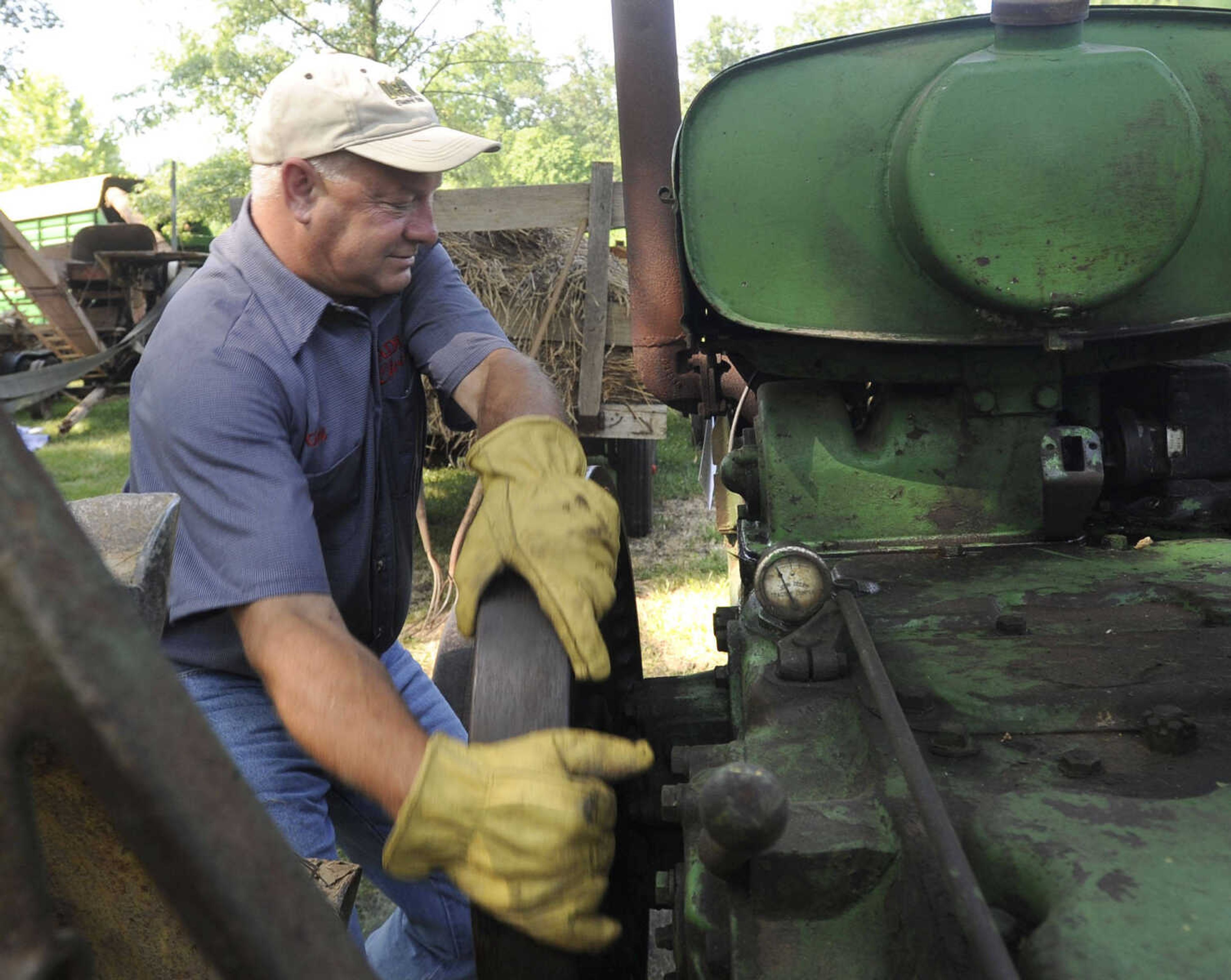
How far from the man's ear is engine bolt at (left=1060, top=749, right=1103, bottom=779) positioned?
1.62 meters

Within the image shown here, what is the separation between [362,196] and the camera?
2.18 m

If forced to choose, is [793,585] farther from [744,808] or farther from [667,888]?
[744,808]

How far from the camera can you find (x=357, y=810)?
2.34 meters

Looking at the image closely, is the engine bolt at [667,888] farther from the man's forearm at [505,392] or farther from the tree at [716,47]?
the tree at [716,47]

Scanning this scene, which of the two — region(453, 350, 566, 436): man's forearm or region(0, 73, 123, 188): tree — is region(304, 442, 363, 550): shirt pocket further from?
region(0, 73, 123, 188): tree

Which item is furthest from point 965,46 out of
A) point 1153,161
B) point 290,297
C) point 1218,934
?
point 1218,934

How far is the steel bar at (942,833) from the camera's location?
40.5 inches

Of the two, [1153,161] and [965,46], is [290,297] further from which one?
[1153,161]

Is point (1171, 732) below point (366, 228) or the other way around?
below

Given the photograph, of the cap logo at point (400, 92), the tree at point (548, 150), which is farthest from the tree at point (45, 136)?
the cap logo at point (400, 92)

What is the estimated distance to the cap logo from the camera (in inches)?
89.1

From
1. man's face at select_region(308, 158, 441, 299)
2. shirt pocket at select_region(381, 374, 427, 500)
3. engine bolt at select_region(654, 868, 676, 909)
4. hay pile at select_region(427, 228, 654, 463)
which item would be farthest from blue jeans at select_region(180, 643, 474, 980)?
hay pile at select_region(427, 228, 654, 463)

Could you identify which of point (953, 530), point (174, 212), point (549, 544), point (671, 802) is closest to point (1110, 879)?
point (671, 802)

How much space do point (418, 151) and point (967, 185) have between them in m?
1.01
